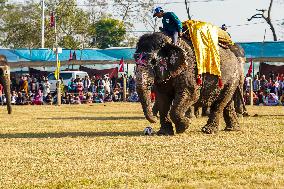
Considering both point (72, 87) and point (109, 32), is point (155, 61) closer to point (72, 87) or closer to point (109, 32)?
point (72, 87)

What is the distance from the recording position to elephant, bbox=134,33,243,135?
14070 millimetres

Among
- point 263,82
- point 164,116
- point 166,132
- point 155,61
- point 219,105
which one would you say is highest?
point 155,61

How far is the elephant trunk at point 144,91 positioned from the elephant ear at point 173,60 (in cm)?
70

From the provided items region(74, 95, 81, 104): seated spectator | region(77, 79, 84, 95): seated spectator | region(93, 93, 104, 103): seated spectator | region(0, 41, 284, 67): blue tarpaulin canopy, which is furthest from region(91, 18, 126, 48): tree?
region(74, 95, 81, 104): seated spectator

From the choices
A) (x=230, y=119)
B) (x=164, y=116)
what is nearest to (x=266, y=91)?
(x=230, y=119)

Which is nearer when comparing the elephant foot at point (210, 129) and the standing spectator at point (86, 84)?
the elephant foot at point (210, 129)

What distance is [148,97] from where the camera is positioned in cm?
1380

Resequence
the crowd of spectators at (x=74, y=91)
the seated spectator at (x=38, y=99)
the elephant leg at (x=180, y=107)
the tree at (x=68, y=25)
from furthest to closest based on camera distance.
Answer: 1. the tree at (x=68, y=25)
2. the crowd of spectators at (x=74, y=91)
3. the seated spectator at (x=38, y=99)
4. the elephant leg at (x=180, y=107)

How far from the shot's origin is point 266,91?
3844 cm

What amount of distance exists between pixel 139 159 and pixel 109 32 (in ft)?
225

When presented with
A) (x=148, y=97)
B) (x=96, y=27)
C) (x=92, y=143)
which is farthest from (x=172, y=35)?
(x=96, y=27)

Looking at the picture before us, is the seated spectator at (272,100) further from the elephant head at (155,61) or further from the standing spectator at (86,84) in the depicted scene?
the elephant head at (155,61)

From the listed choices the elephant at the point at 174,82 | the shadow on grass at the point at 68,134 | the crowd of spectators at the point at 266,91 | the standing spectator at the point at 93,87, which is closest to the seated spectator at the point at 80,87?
the standing spectator at the point at 93,87

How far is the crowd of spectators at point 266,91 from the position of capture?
37656mm
